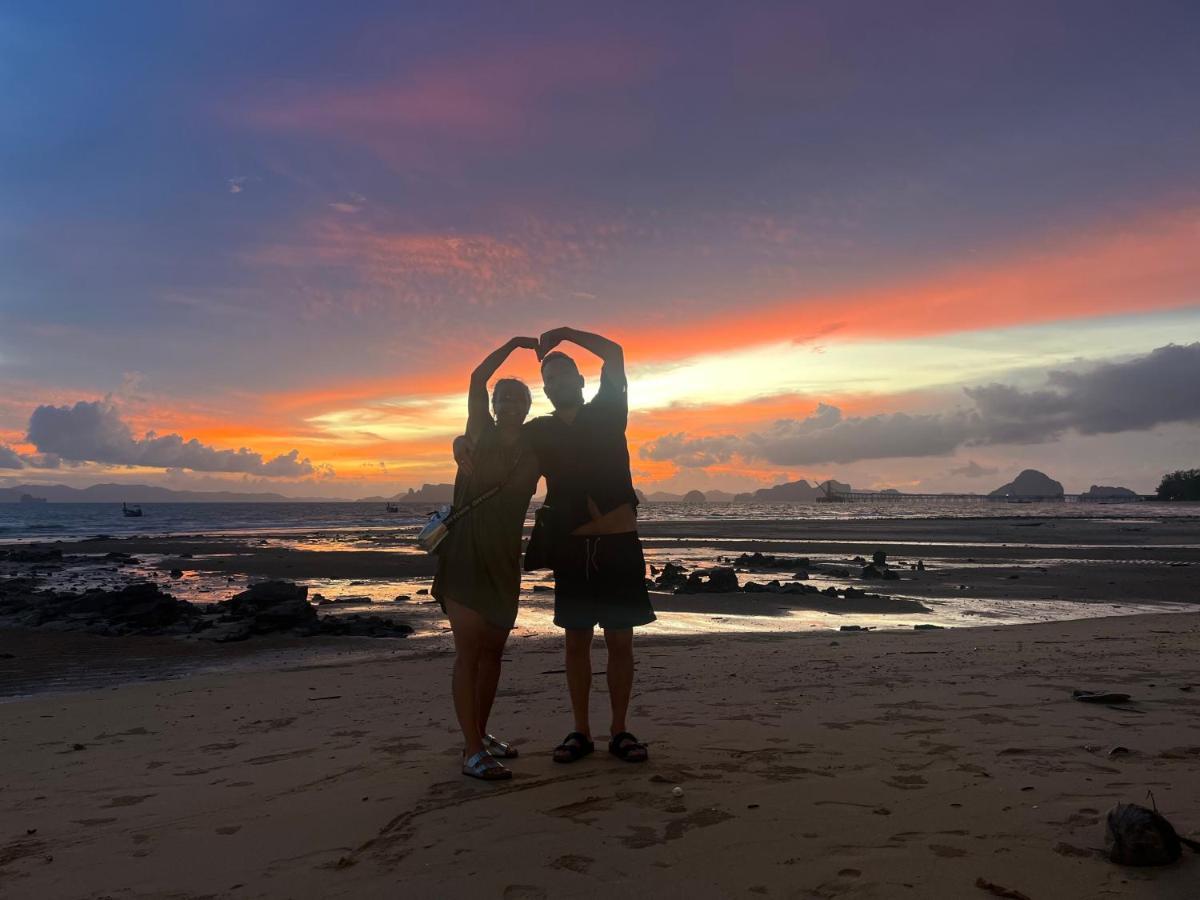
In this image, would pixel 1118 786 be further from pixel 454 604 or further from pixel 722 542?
pixel 722 542

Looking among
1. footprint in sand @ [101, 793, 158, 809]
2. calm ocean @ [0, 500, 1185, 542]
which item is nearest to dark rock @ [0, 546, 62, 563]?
calm ocean @ [0, 500, 1185, 542]

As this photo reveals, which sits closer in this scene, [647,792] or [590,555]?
[647,792]

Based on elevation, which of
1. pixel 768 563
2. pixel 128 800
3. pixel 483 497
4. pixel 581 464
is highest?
pixel 581 464

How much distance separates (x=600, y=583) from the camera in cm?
450

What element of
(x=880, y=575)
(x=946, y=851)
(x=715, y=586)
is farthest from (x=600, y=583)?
(x=880, y=575)

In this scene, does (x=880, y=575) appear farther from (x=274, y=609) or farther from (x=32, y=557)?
(x=32, y=557)

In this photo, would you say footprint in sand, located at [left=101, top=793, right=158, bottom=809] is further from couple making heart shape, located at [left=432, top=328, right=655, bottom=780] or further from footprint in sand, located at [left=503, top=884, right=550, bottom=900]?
footprint in sand, located at [left=503, top=884, right=550, bottom=900]

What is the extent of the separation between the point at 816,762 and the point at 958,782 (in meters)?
0.72

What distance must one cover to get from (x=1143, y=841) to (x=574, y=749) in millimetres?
2676

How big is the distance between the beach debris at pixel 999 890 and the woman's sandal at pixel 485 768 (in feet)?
7.55

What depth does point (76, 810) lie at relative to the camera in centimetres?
423

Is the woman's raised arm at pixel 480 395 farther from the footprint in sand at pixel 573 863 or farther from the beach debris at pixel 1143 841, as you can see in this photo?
the beach debris at pixel 1143 841

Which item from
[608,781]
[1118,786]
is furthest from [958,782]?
[608,781]

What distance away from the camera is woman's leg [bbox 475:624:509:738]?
4496 mm
